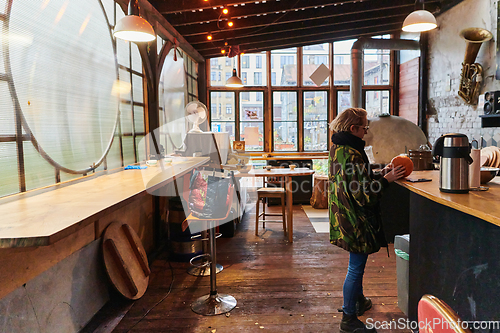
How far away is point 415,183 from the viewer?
7.36ft

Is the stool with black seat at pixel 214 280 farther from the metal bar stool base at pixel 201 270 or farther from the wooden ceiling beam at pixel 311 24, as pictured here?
the wooden ceiling beam at pixel 311 24

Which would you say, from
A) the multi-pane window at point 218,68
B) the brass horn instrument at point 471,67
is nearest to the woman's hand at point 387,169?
the brass horn instrument at point 471,67

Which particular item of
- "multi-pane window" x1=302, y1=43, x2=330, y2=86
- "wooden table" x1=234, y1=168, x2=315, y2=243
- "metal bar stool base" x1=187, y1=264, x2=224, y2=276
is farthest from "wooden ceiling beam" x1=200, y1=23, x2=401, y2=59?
"metal bar stool base" x1=187, y1=264, x2=224, y2=276

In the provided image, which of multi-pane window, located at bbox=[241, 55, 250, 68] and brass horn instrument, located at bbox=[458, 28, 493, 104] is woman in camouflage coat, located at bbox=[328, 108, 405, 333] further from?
multi-pane window, located at bbox=[241, 55, 250, 68]

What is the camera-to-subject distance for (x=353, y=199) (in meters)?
2.26

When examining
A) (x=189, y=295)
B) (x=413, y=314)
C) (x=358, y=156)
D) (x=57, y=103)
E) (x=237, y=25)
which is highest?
(x=237, y=25)

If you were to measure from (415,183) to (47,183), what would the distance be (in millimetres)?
2552

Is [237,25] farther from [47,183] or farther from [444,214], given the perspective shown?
[444,214]

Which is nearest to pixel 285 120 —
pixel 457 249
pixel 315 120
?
pixel 315 120

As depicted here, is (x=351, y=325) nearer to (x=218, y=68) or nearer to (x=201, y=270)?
(x=201, y=270)

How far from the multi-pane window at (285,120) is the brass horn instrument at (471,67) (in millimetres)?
3851

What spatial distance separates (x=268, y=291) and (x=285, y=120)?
602 cm

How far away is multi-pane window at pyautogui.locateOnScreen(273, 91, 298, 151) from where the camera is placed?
8.59 m

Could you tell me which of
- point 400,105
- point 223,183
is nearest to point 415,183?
point 223,183
